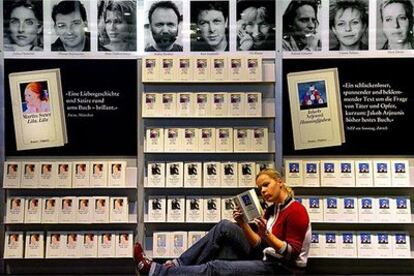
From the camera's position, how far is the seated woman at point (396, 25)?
18.5ft

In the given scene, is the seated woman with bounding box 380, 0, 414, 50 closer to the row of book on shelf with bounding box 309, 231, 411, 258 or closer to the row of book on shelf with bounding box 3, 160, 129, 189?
the row of book on shelf with bounding box 309, 231, 411, 258

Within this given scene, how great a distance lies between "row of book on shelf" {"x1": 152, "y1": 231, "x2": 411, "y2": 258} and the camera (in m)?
5.49

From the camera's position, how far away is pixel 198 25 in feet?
18.8

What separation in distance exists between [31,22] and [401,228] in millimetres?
3914

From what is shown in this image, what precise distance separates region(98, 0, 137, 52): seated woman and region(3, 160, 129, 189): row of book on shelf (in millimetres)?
1091

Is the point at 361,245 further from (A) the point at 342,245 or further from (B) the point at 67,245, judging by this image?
(B) the point at 67,245

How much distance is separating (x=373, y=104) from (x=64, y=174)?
2.90 meters

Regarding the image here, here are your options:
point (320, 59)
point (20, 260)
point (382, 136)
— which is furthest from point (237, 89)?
point (20, 260)

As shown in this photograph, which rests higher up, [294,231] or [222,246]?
[294,231]

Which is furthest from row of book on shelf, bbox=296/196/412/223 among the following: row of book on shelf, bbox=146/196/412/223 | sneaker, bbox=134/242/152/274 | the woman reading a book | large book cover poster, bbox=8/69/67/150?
large book cover poster, bbox=8/69/67/150

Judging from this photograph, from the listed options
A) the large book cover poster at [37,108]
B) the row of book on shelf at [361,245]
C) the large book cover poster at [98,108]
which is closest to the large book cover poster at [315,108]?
the row of book on shelf at [361,245]

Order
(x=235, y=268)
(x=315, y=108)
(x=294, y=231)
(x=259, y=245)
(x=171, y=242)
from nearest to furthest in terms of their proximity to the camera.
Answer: (x=294, y=231) < (x=235, y=268) < (x=259, y=245) < (x=171, y=242) < (x=315, y=108)

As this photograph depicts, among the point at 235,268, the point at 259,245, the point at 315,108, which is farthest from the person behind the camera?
the point at 315,108

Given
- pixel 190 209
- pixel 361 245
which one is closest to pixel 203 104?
pixel 190 209
